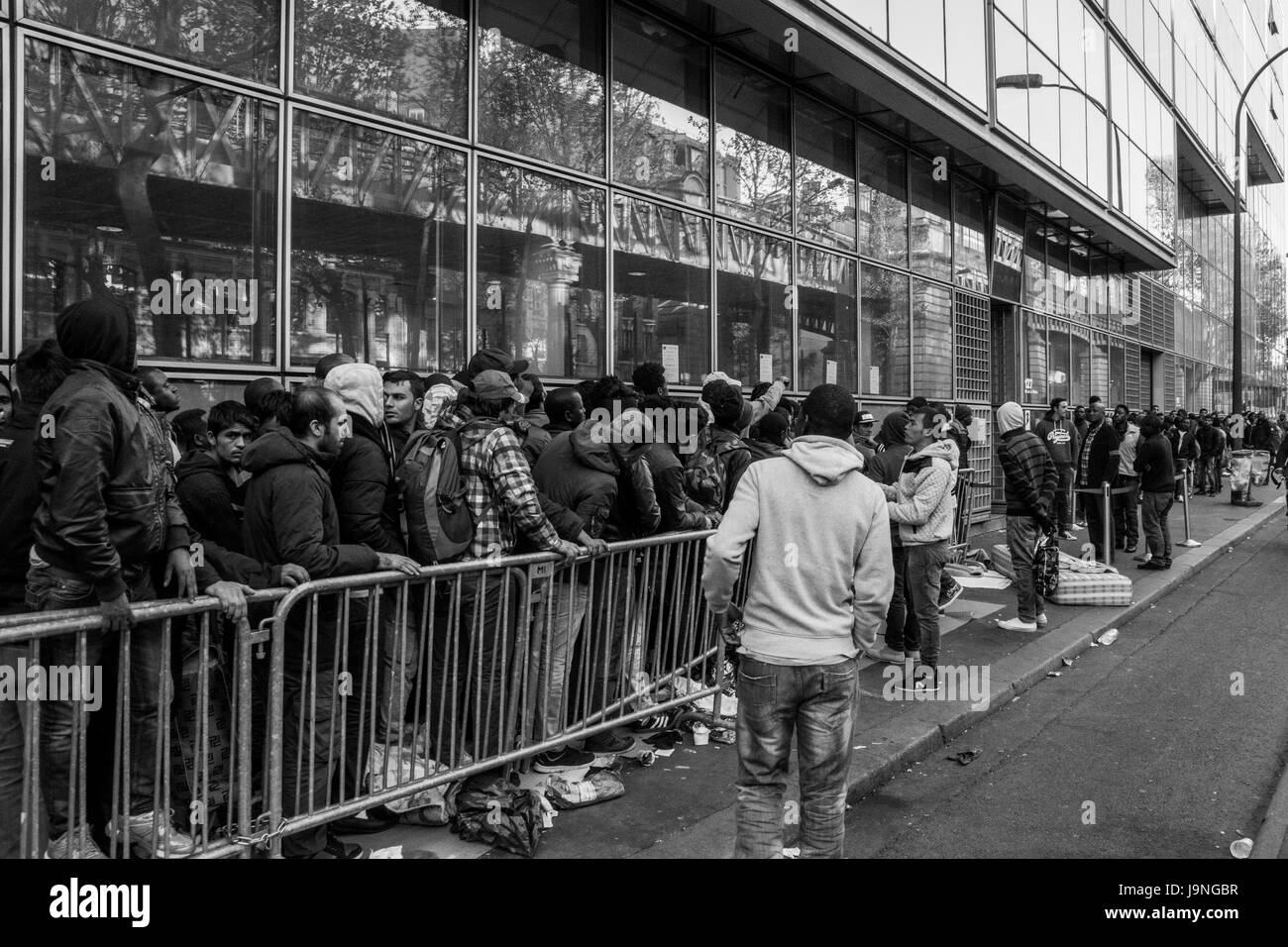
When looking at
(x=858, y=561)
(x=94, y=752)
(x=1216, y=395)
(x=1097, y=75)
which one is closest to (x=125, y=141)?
(x=94, y=752)

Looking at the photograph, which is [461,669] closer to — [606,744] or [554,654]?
[554,654]

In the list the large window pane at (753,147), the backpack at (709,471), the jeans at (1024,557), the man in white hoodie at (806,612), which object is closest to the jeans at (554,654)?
the man in white hoodie at (806,612)

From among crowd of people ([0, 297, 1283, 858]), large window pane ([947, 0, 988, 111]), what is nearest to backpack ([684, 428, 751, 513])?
crowd of people ([0, 297, 1283, 858])

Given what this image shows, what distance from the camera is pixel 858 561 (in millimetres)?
3635

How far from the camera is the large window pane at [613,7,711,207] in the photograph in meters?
9.18

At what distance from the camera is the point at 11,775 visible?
128 inches

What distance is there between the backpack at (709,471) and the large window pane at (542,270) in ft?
7.36

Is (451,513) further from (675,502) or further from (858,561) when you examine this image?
(858,561)

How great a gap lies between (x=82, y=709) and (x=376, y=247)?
455 cm

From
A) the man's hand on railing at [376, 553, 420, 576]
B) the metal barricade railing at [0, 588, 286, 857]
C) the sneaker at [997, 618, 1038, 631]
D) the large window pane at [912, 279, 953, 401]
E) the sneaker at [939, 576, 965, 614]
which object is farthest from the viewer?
the large window pane at [912, 279, 953, 401]

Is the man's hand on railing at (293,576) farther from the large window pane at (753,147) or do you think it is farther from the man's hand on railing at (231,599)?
the large window pane at (753,147)

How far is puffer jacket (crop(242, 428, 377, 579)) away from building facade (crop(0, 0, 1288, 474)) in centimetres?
209

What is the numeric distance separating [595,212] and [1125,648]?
6187 millimetres

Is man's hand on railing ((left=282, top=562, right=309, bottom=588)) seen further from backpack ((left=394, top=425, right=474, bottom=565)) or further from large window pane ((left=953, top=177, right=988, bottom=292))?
large window pane ((left=953, top=177, right=988, bottom=292))
